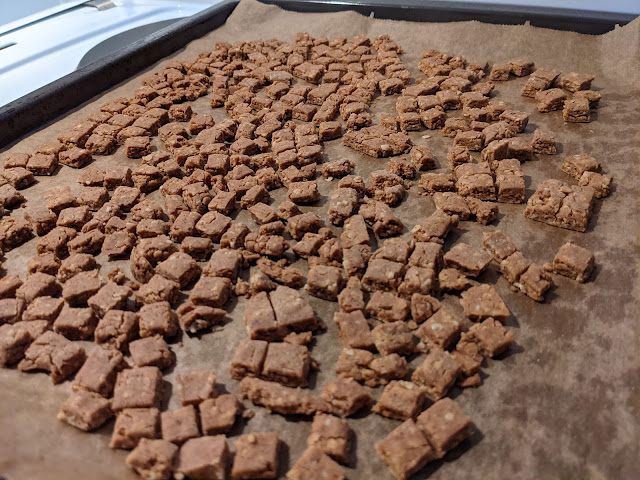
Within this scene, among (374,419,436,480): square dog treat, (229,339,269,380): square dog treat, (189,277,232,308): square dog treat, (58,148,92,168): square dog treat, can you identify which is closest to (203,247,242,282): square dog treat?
(189,277,232,308): square dog treat

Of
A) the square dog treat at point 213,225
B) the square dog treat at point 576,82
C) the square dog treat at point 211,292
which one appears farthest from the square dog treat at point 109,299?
the square dog treat at point 576,82

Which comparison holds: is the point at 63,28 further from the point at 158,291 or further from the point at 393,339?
the point at 393,339

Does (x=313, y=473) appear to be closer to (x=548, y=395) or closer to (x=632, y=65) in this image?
(x=548, y=395)

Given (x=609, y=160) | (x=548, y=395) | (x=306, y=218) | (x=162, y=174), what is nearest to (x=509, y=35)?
(x=609, y=160)

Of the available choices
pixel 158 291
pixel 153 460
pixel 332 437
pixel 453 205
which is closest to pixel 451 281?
pixel 453 205

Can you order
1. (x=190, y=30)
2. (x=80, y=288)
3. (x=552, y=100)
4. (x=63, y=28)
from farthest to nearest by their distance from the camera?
(x=63, y=28) → (x=190, y=30) → (x=552, y=100) → (x=80, y=288)

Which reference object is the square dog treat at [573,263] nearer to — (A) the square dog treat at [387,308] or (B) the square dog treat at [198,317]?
(A) the square dog treat at [387,308]

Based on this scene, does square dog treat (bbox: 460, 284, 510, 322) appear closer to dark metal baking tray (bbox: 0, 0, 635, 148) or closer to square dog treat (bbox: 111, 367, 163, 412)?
square dog treat (bbox: 111, 367, 163, 412)
